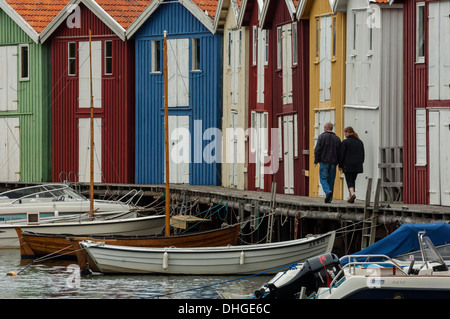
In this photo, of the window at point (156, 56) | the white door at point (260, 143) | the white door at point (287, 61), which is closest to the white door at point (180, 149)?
the window at point (156, 56)

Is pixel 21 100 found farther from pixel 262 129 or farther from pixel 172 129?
pixel 262 129

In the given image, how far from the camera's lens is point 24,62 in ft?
163

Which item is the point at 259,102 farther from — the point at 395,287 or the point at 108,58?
the point at 395,287

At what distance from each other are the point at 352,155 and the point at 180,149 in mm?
17032

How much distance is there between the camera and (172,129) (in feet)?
151

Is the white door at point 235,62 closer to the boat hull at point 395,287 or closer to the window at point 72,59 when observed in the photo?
the window at point 72,59

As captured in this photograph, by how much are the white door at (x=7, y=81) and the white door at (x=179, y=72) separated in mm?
7535

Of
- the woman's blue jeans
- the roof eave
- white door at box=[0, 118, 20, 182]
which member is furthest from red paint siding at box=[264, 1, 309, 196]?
white door at box=[0, 118, 20, 182]

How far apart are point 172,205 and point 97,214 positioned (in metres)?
4.00

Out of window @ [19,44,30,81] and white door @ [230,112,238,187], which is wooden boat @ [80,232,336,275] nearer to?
white door @ [230,112,238,187]

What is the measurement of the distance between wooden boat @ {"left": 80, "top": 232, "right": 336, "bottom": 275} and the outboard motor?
7920 mm

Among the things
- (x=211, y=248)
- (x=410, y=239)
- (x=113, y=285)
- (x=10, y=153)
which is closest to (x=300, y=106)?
(x=211, y=248)

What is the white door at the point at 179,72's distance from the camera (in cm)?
4575

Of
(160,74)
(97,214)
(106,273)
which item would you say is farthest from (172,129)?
(106,273)
